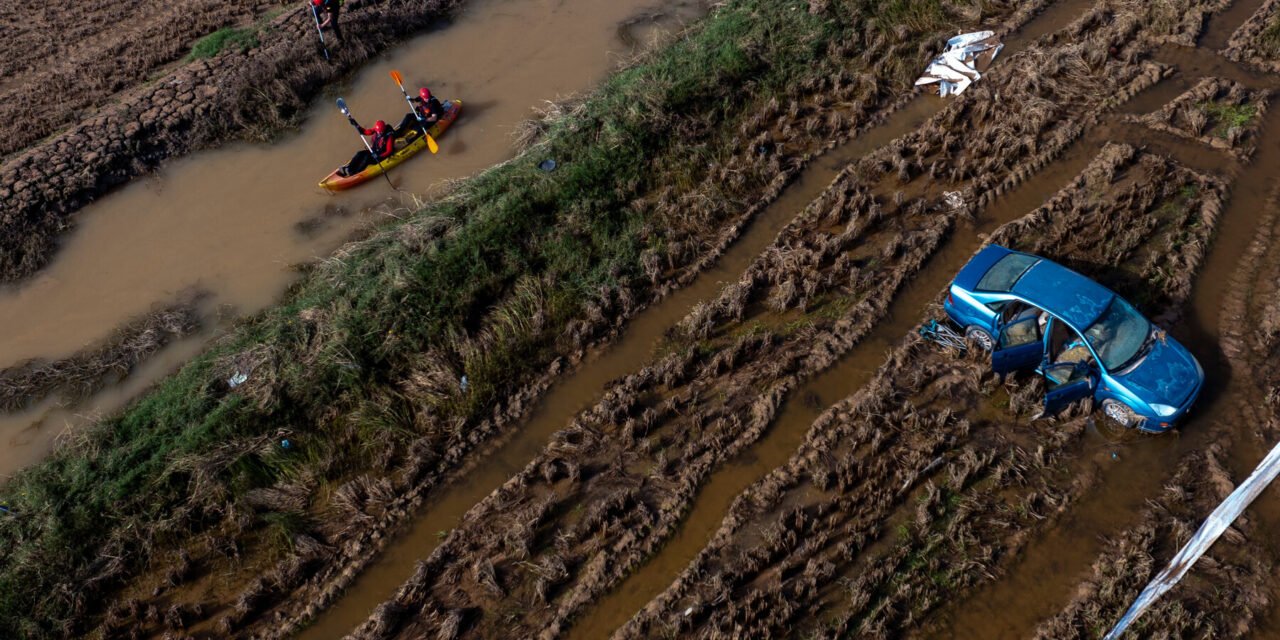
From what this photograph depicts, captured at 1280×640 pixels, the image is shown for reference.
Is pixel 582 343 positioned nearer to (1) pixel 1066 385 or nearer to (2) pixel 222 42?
(1) pixel 1066 385

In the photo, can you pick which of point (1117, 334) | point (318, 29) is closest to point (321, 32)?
point (318, 29)

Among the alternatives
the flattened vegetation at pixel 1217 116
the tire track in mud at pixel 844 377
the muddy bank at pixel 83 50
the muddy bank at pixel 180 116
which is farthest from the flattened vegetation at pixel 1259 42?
the muddy bank at pixel 83 50

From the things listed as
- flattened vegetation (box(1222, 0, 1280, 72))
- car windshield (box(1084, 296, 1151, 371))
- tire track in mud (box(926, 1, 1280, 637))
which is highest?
flattened vegetation (box(1222, 0, 1280, 72))

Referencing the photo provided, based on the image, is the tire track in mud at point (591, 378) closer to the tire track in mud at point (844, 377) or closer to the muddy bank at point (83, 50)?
the tire track in mud at point (844, 377)

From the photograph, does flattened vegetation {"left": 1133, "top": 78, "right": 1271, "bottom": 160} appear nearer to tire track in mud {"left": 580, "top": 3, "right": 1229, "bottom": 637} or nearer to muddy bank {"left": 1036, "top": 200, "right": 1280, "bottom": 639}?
tire track in mud {"left": 580, "top": 3, "right": 1229, "bottom": 637}

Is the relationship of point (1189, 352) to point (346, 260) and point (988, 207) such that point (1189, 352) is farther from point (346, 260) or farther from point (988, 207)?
point (346, 260)

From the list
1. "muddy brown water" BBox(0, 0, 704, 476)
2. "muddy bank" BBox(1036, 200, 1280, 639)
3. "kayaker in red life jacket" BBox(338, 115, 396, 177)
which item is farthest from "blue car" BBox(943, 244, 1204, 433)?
"kayaker in red life jacket" BBox(338, 115, 396, 177)

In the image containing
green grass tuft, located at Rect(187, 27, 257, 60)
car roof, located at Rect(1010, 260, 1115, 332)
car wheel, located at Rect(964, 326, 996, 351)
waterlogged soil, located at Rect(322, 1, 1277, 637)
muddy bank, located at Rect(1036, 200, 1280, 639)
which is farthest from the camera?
green grass tuft, located at Rect(187, 27, 257, 60)
